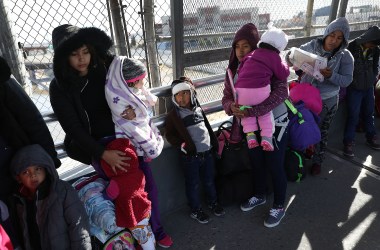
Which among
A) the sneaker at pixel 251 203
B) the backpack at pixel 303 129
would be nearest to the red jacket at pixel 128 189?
the sneaker at pixel 251 203

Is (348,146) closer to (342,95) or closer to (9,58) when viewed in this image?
(342,95)

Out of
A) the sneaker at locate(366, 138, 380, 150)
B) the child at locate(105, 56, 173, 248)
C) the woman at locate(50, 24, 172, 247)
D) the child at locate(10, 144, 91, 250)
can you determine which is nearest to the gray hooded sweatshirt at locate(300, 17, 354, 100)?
the sneaker at locate(366, 138, 380, 150)

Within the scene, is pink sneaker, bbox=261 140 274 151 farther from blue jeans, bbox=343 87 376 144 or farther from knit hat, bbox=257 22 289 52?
blue jeans, bbox=343 87 376 144

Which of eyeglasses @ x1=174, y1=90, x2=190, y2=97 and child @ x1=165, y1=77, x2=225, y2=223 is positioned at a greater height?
eyeglasses @ x1=174, y1=90, x2=190, y2=97

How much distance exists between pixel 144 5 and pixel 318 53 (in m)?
1.96

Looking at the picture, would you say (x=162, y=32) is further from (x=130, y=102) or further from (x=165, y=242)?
(x=165, y=242)

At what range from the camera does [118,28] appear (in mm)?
2471

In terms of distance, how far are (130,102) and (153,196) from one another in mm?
889

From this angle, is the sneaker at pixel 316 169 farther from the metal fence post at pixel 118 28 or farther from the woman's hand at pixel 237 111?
the metal fence post at pixel 118 28

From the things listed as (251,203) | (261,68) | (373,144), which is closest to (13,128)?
(261,68)

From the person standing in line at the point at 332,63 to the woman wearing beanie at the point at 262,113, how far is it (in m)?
0.93

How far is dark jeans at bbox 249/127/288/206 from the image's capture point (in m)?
2.71

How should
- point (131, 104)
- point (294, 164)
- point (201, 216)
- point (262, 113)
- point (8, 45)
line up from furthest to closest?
point (294, 164) → point (201, 216) → point (262, 113) → point (131, 104) → point (8, 45)

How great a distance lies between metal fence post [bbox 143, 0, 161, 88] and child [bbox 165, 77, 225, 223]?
0.89ft
